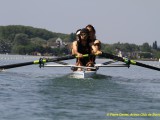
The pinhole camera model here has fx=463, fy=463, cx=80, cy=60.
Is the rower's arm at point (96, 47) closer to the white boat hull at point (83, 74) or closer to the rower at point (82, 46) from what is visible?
the rower at point (82, 46)

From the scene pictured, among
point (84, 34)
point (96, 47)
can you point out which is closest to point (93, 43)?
point (96, 47)

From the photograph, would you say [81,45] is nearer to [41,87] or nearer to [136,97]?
[41,87]

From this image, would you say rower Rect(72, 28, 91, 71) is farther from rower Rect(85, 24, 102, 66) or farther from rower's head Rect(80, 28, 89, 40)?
rower Rect(85, 24, 102, 66)

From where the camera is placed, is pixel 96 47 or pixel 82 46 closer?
pixel 96 47

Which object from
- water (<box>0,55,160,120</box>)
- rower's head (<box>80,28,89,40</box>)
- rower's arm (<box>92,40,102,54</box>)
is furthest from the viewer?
rower's head (<box>80,28,89,40</box>)

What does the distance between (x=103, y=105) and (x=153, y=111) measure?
5.72 ft

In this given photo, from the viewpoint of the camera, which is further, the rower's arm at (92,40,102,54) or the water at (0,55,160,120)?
the rower's arm at (92,40,102,54)

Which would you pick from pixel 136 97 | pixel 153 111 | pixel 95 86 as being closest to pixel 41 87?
pixel 95 86

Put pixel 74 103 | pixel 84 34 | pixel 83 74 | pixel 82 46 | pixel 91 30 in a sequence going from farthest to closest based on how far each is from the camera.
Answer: pixel 91 30 < pixel 82 46 < pixel 84 34 < pixel 83 74 < pixel 74 103

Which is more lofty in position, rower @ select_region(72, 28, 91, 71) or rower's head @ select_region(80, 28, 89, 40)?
rower's head @ select_region(80, 28, 89, 40)

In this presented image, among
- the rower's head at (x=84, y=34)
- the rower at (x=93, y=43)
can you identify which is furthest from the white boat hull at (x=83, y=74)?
the rower's head at (x=84, y=34)

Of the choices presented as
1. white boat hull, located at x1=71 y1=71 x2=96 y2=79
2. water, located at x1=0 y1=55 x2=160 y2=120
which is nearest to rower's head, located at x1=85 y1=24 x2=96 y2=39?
white boat hull, located at x1=71 y1=71 x2=96 y2=79

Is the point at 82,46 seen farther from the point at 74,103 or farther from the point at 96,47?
the point at 74,103

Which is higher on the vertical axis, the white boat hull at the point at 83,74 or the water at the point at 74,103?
the white boat hull at the point at 83,74
